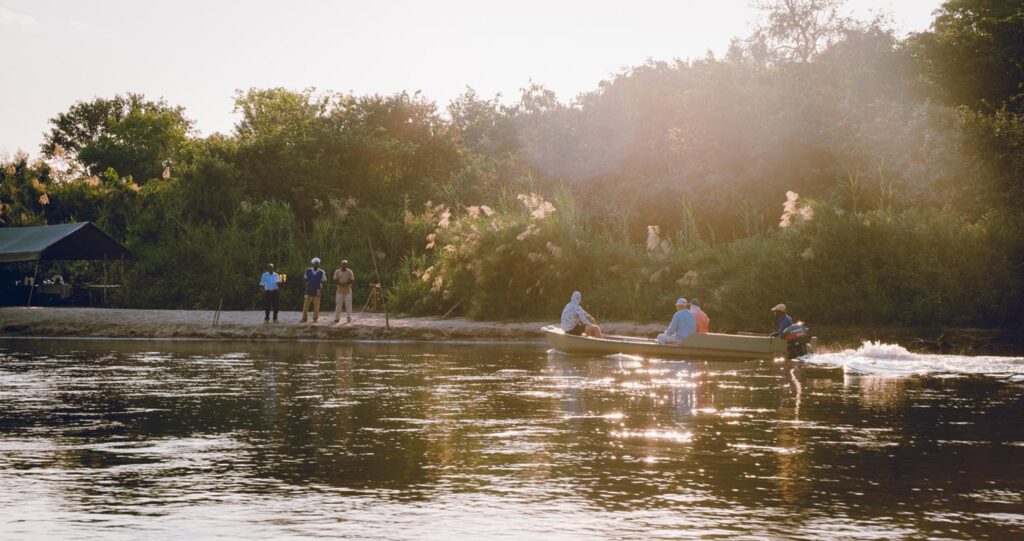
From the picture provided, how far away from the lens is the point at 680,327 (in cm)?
2550

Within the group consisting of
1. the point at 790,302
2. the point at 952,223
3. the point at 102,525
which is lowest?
the point at 102,525

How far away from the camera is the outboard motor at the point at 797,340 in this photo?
24969 mm

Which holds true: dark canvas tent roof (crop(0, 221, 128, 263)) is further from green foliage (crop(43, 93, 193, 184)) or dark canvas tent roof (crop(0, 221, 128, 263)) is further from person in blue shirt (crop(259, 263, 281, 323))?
green foliage (crop(43, 93, 193, 184))

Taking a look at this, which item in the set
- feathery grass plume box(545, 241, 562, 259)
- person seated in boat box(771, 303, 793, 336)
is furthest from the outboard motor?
feathery grass plume box(545, 241, 562, 259)

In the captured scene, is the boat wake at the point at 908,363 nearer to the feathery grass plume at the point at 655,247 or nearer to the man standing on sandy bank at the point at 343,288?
the feathery grass plume at the point at 655,247

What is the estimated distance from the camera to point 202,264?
145 ft

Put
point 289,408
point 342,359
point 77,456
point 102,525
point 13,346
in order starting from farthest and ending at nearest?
1. point 13,346
2. point 342,359
3. point 289,408
4. point 77,456
5. point 102,525

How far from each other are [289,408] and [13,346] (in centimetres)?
1771

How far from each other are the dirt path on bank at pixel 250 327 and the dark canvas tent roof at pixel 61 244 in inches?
114

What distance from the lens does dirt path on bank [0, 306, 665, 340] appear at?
111 feet

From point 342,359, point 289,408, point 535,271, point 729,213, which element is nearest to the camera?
point 289,408

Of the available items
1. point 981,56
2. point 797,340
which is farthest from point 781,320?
point 981,56

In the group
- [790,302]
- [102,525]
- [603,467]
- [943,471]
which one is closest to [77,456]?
[102,525]

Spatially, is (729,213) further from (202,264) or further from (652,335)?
(202,264)
